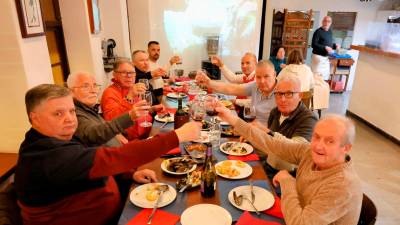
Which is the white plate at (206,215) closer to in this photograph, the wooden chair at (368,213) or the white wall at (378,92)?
the wooden chair at (368,213)

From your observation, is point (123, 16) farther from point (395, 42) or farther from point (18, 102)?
point (395, 42)

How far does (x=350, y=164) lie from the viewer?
126 centimetres

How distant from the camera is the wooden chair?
4.18 feet

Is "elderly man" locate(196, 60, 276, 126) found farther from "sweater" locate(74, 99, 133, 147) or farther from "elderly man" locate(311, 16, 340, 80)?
"elderly man" locate(311, 16, 340, 80)

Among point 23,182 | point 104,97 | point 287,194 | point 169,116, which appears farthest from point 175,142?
point 104,97

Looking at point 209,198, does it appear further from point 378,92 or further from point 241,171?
point 378,92

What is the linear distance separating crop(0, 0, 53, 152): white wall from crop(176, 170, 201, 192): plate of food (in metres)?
1.33

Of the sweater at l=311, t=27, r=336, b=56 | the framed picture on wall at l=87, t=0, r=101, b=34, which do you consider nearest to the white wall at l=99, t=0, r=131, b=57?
the framed picture on wall at l=87, t=0, r=101, b=34

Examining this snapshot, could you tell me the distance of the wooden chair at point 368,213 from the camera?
127cm

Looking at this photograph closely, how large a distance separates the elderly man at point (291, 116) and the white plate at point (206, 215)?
2.37ft

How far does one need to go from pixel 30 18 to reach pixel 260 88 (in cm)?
199

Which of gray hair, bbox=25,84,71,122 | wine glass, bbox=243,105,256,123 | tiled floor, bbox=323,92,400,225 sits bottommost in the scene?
tiled floor, bbox=323,92,400,225

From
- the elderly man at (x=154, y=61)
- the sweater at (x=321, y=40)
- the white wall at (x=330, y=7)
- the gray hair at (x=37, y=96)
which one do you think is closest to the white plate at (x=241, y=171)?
the gray hair at (x=37, y=96)

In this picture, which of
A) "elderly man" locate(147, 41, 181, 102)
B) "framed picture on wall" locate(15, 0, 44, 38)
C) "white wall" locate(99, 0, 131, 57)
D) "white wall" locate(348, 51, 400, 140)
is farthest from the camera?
"white wall" locate(99, 0, 131, 57)
